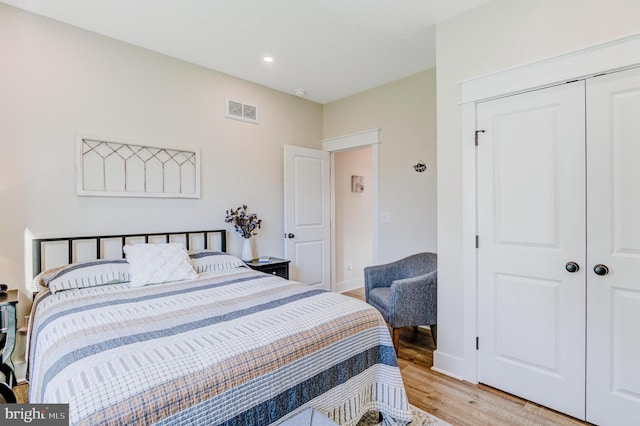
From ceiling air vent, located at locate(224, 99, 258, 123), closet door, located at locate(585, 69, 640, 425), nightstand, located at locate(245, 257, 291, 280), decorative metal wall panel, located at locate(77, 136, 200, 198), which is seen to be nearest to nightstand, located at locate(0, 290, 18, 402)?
decorative metal wall panel, located at locate(77, 136, 200, 198)

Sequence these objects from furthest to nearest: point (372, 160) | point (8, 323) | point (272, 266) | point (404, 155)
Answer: point (372, 160), point (404, 155), point (272, 266), point (8, 323)

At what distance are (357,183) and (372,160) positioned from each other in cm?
126

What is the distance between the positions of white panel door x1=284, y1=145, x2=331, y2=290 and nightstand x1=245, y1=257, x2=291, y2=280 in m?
0.35

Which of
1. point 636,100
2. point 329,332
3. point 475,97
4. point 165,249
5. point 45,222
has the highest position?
point 475,97

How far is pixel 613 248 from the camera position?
1.76 m

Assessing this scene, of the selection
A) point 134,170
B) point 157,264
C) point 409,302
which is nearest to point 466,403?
point 409,302

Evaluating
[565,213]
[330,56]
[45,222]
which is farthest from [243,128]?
[565,213]

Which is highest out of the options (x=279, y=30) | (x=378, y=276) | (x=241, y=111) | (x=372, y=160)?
(x=279, y=30)

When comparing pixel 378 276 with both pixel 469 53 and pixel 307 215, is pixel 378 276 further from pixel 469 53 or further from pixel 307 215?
pixel 469 53

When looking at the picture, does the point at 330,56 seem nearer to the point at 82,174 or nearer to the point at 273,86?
the point at 273,86

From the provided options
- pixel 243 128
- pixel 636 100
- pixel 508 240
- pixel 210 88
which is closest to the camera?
pixel 636 100

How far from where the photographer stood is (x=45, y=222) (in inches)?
95.0

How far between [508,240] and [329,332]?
4.73 ft
